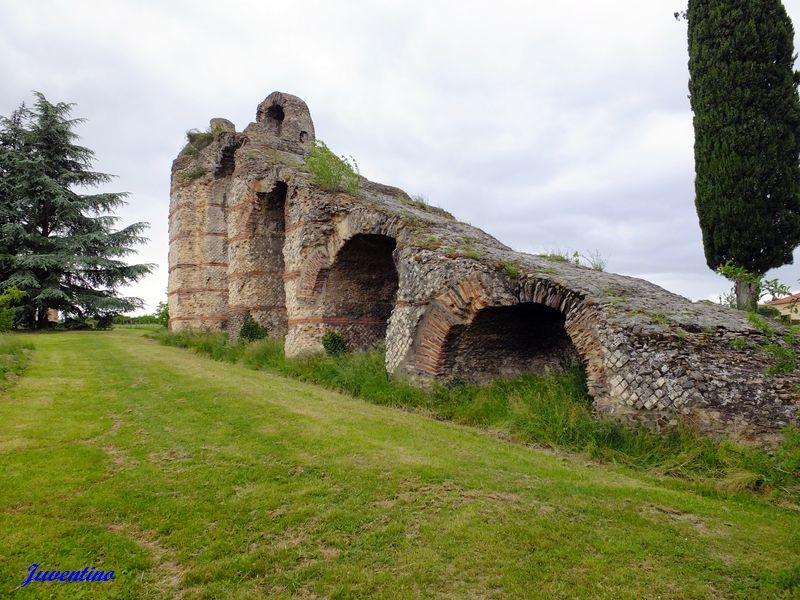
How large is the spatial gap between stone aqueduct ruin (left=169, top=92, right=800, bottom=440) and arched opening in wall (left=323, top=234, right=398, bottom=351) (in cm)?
3

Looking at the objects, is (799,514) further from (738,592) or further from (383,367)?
(383,367)

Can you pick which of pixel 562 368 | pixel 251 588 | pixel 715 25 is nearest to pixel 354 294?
pixel 562 368

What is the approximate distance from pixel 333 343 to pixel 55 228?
23354 millimetres

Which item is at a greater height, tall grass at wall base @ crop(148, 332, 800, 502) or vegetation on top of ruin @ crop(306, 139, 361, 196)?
vegetation on top of ruin @ crop(306, 139, 361, 196)

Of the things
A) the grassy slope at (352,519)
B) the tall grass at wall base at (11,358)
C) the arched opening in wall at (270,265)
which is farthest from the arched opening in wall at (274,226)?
the grassy slope at (352,519)

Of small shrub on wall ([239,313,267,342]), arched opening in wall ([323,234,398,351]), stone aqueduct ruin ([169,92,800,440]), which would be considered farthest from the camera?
small shrub on wall ([239,313,267,342])

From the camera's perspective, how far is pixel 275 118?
80.0ft

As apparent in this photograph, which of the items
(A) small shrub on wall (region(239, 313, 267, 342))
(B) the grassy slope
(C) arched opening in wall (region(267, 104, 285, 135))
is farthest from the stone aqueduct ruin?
(C) arched opening in wall (region(267, 104, 285, 135))

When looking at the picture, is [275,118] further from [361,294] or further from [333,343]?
[333,343]

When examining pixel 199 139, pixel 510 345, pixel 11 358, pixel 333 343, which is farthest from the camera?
pixel 199 139

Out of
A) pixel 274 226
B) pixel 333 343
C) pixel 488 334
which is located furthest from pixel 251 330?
pixel 488 334

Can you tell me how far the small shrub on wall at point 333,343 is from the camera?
13.2 metres

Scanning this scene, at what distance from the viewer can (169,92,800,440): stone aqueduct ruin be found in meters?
6.24
